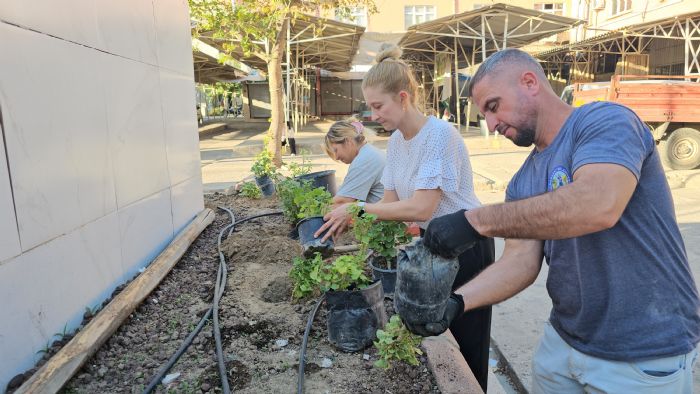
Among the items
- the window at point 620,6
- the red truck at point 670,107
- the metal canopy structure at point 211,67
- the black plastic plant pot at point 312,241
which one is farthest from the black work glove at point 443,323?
the window at point 620,6

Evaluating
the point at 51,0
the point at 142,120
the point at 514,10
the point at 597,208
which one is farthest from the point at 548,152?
the point at 514,10

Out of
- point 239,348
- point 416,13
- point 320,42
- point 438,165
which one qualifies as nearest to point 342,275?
point 239,348

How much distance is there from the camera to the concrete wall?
238 cm

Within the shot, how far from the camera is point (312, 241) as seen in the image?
3.01m

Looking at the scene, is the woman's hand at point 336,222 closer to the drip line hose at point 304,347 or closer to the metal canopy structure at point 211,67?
the drip line hose at point 304,347

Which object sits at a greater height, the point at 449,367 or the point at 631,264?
the point at 631,264

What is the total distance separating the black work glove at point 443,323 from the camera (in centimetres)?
167

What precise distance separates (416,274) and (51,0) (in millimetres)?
2708

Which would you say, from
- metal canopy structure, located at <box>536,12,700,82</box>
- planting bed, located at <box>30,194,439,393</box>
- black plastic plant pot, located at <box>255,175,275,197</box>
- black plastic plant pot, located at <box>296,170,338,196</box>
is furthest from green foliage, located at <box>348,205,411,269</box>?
metal canopy structure, located at <box>536,12,700,82</box>

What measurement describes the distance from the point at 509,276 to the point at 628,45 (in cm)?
2034

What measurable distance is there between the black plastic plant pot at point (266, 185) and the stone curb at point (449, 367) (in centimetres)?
551

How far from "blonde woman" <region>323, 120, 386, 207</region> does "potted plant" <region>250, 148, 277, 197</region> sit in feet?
11.8

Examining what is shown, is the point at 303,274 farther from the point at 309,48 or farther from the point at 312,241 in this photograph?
the point at 309,48

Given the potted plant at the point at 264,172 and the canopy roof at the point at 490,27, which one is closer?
the potted plant at the point at 264,172
